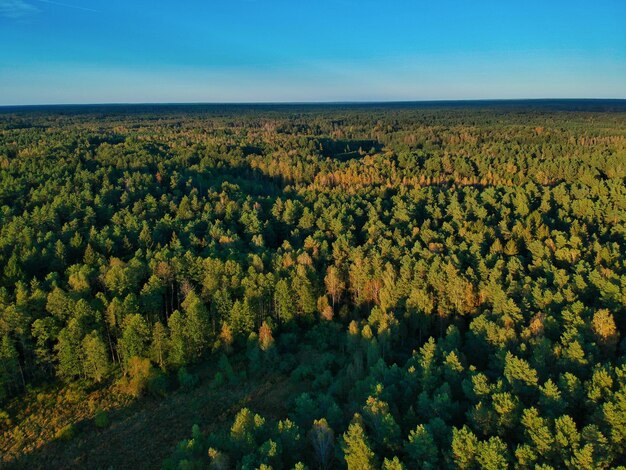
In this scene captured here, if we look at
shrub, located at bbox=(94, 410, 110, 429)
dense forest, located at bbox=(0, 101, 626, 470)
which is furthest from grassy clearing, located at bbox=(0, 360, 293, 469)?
dense forest, located at bbox=(0, 101, 626, 470)

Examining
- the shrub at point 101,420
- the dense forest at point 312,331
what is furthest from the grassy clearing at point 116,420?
the dense forest at point 312,331

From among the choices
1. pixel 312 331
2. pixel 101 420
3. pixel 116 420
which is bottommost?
pixel 116 420

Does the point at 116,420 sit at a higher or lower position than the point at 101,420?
lower

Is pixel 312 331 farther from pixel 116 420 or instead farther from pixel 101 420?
pixel 101 420

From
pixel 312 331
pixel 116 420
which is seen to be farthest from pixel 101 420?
pixel 312 331

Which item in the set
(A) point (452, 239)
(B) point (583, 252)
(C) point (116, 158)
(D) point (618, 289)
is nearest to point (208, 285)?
(A) point (452, 239)

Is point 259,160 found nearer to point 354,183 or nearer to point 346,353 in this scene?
point 354,183

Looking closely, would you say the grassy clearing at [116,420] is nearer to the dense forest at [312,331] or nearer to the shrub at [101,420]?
the shrub at [101,420]

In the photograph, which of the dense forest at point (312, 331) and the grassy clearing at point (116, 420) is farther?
the grassy clearing at point (116, 420)
